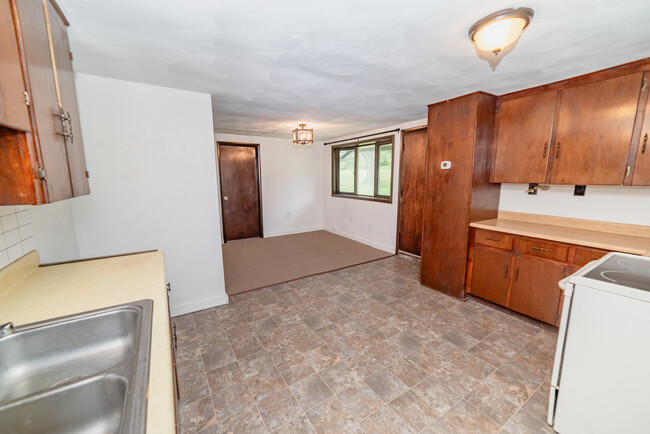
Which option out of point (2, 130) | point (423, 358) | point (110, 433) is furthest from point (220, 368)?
point (2, 130)

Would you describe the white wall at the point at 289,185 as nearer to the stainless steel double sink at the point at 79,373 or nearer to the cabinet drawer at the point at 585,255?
the stainless steel double sink at the point at 79,373

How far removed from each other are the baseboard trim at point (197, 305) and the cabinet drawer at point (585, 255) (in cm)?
332

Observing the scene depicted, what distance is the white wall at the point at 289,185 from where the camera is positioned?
18.4 feet

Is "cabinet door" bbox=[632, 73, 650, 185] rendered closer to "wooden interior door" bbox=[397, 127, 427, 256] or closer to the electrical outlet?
the electrical outlet

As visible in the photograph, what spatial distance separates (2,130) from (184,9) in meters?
0.93

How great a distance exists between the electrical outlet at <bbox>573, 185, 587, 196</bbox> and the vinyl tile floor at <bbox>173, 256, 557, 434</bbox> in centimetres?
134

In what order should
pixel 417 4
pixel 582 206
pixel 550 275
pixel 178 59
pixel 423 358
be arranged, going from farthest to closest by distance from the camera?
pixel 582 206 < pixel 550 275 < pixel 423 358 < pixel 178 59 < pixel 417 4

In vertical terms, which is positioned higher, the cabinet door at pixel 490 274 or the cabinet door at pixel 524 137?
the cabinet door at pixel 524 137

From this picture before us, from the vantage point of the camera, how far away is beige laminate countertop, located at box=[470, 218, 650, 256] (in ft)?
6.29

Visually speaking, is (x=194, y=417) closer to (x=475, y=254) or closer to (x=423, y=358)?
(x=423, y=358)

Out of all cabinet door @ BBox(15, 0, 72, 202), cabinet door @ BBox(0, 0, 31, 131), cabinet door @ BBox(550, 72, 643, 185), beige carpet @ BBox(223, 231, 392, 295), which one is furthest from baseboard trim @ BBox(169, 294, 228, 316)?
cabinet door @ BBox(550, 72, 643, 185)

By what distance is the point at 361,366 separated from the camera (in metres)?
1.92

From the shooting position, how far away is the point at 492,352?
2.05m

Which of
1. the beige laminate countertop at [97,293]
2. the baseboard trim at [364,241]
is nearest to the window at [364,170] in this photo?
the baseboard trim at [364,241]
